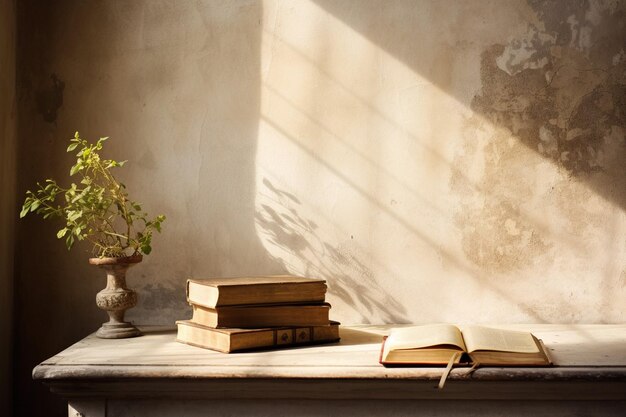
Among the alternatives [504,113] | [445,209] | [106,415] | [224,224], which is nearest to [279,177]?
[224,224]

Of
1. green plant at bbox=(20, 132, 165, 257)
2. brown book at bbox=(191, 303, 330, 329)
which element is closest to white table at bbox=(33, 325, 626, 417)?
brown book at bbox=(191, 303, 330, 329)

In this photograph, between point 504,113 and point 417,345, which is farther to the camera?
point 504,113

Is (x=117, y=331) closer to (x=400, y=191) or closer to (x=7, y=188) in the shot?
(x=7, y=188)

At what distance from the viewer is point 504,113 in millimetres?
3330

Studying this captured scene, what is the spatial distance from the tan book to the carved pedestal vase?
24cm

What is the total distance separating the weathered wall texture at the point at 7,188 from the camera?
3117 mm

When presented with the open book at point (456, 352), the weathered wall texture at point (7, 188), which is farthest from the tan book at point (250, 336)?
the weathered wall texture at point (7, 188)

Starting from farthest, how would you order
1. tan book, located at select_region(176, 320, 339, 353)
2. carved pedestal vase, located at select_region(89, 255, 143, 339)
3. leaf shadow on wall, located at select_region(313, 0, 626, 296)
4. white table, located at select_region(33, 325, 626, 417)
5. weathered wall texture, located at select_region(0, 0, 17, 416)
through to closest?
leaf shadow on wall, located at select_region(313, 0, 626, 296) < weathered wall texture, located at select_region(0, 0, 17, 416) < carved pedestal vase, located at select_region(89, 255, 143, 339) < tan book, located at select_region(176, 320, 339, 353) < white table, located at select_region(33, 325, 626, 417)

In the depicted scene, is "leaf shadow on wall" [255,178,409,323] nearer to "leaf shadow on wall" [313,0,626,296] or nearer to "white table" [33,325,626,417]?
"leaf shadow on wall" [313,0,626,296]

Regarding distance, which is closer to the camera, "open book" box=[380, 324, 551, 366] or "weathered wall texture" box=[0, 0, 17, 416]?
"open book" box=[380, 324, 551, 366]

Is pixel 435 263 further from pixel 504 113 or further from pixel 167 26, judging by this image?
pixel 167 26

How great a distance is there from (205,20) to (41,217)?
1.14 meters

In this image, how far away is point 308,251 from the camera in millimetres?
3344

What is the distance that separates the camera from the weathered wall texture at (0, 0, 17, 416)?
123 inches
